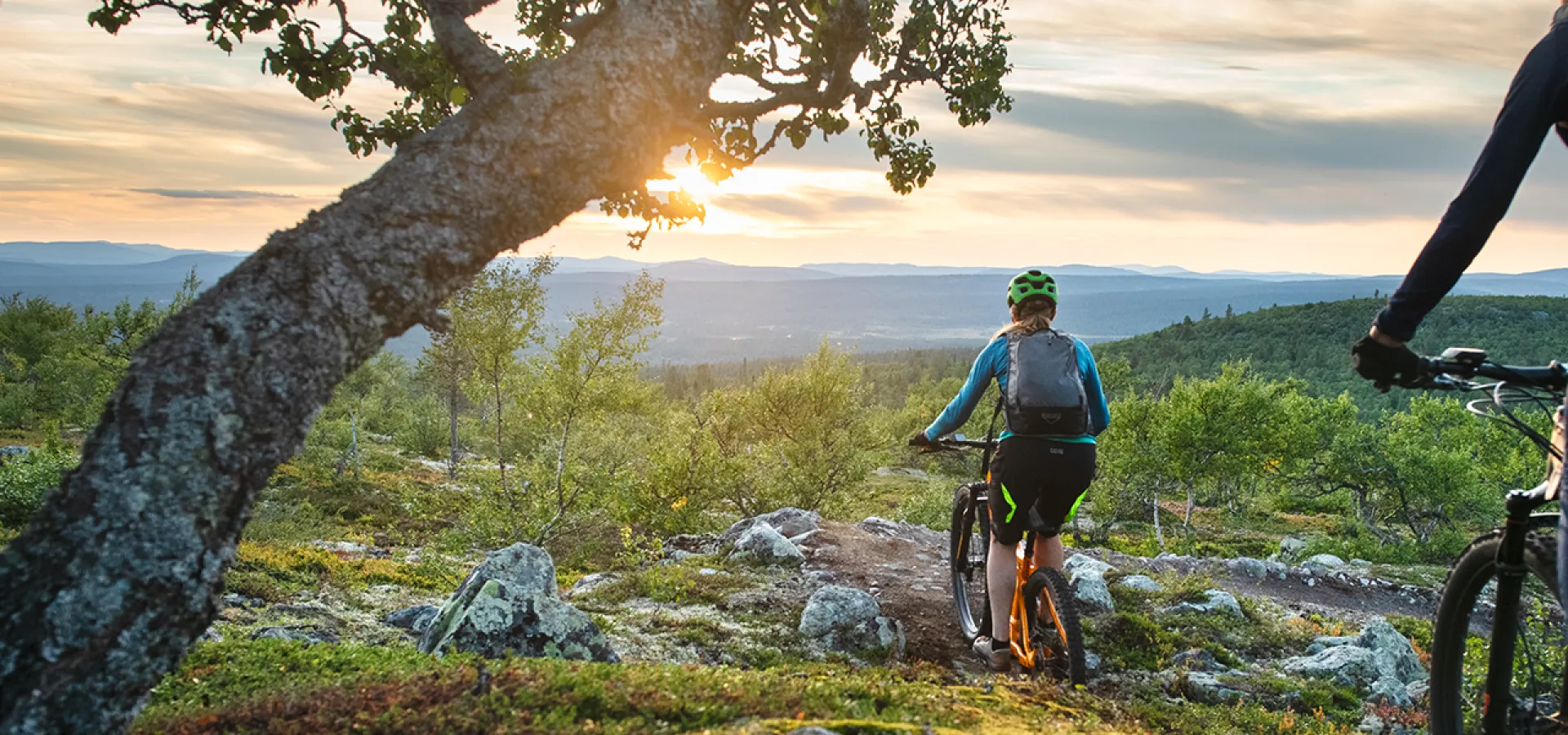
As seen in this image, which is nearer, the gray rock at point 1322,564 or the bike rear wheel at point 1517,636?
the bike rear wheel at point 1517,636

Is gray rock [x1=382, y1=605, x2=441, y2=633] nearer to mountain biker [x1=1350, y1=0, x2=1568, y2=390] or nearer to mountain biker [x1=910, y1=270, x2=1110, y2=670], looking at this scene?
mountain biker [x1=910, y1=270, x2=1110, y2=670]

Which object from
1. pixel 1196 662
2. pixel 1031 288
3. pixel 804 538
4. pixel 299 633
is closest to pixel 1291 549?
pixel 804 538

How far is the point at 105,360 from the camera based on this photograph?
2931 centimetres

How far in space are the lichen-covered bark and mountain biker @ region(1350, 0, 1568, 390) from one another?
336cm

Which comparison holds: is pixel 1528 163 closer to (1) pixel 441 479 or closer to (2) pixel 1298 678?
(2) pixel 1298 678

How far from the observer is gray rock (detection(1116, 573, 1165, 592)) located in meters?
12.1

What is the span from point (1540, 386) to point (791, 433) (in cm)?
2395

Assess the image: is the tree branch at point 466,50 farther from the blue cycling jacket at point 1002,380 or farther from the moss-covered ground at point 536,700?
the blue cycling jacket at point 1002,380

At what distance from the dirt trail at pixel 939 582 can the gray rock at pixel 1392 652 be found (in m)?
3.36

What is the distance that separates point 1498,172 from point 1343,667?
26.8ft

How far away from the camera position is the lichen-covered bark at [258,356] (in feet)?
8.95

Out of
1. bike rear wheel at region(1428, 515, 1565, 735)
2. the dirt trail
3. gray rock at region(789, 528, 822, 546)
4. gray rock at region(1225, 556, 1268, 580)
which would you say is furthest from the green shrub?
gray rock at region(1225, 556, 1268, 580)

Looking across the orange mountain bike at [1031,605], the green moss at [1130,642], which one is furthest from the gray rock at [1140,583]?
the orange mountain bike at [1031,605]

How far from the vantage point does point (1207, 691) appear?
812 centimetres
